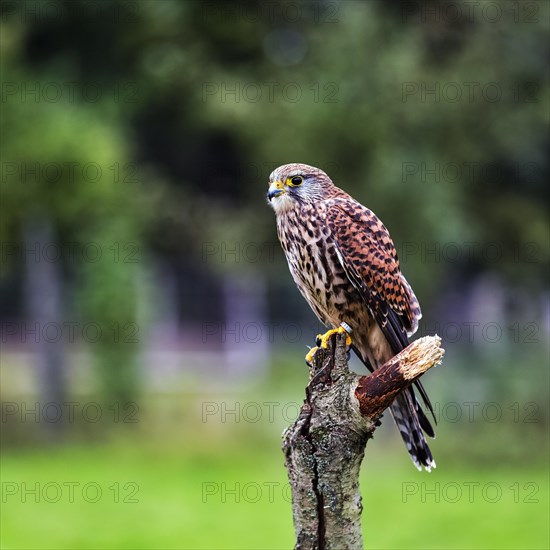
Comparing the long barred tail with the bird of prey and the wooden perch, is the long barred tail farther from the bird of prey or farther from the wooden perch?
the wooden perch

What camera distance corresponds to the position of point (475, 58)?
1084cm

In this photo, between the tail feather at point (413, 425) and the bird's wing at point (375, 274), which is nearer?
the tail feather at point (413, 425)

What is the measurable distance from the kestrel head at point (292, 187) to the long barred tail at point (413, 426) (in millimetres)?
983

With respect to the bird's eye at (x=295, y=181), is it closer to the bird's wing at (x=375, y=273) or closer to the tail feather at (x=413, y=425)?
the bird's wing at (x=375, y=273)

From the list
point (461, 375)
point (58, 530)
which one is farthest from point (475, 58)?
point (58, 530)

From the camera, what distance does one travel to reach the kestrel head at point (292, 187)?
4273 mm

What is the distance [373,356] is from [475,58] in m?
7.26

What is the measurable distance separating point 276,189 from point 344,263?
0.44 metres

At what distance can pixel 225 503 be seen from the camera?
362 inches

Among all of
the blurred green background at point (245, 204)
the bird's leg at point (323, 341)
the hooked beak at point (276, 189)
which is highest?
the blurred green background at point (245, 204)

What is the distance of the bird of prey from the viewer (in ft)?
13.6

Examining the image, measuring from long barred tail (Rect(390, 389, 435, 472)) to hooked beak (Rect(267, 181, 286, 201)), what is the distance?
1033 mm

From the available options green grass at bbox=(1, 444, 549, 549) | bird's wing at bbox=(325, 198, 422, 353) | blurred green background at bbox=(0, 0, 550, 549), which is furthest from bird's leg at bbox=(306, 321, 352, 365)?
blurred green background at bbox=(0, 0, 550, 549)

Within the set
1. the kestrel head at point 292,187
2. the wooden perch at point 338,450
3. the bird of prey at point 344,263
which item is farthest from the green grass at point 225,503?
the wooden perch at point 338,450
